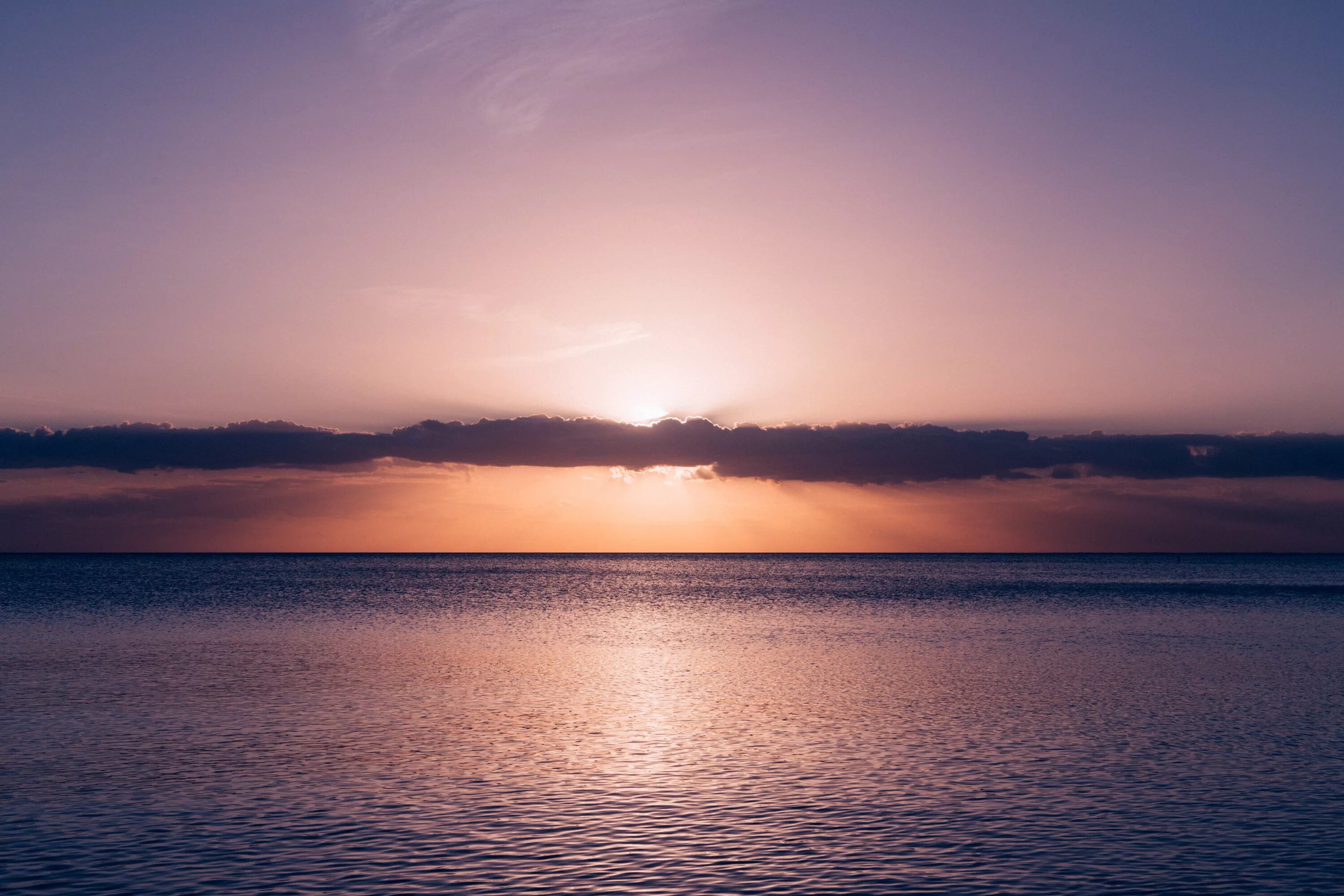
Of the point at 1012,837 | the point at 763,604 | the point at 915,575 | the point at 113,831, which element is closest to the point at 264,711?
the point at 113,831

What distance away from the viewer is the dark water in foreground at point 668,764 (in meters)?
17.6

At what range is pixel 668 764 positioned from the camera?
2567 cm

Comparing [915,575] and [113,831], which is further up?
[113,831]

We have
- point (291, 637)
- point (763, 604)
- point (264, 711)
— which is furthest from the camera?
point (763, 604)

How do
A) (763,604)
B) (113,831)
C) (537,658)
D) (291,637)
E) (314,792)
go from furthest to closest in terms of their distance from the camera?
1. (763,604)
2. (291,637)
3. (537,658)
4. (314,792)
5. (113,831)

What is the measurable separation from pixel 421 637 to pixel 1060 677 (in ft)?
111

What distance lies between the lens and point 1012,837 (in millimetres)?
19406

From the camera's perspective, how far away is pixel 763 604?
98625 mm

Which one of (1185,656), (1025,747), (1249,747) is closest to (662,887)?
(1025,747)

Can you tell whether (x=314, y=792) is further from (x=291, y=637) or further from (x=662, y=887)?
(x=291, y=637)

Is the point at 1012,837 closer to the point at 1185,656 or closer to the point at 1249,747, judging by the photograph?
the point at 1249,747

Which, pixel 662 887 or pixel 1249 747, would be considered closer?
pixel 662 887

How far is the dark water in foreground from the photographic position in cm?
1758

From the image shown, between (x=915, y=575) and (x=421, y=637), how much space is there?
498 feet
